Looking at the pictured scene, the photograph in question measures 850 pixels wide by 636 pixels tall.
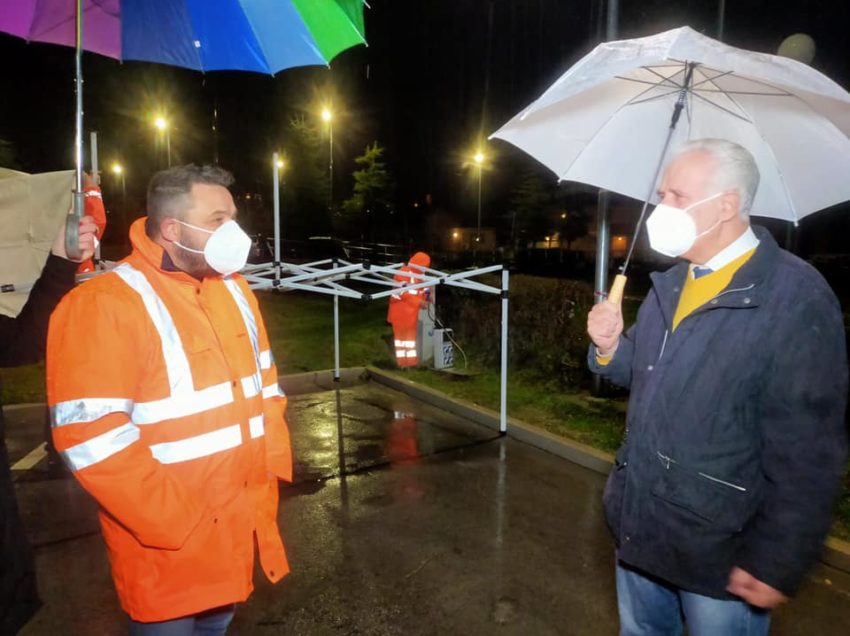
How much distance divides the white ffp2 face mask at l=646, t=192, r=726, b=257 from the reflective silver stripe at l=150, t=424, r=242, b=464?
1.57m

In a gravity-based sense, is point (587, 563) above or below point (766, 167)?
below

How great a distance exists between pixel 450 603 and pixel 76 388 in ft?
8.27

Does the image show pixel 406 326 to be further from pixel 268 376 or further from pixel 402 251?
pixel 402 251

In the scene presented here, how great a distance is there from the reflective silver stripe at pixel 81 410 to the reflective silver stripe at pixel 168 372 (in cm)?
13

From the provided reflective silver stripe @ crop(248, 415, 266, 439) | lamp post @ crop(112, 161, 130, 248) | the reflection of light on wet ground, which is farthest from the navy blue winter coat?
lamp post @ crop(112, 161, 130, 248)

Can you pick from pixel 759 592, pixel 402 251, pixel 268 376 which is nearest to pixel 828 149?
pixel 759 592

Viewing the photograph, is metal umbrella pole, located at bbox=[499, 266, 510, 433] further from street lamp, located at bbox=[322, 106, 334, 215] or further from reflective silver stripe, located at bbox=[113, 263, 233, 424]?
street lamp, located at bbox=[322, 106, 334, 215]

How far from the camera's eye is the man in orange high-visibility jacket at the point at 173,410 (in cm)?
164

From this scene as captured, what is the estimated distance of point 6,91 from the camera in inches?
738

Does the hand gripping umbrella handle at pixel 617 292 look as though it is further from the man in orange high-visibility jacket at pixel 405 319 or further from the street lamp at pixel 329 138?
the street lamp at pixel 329 138

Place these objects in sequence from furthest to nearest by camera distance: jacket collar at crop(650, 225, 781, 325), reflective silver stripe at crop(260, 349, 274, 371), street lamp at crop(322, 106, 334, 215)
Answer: street lamp at crop(322, 106, 334, 215) < reflective silver stripe at crop(260, 349, 274, 371) < jacket collar at crop(650, 225, 781, 325)

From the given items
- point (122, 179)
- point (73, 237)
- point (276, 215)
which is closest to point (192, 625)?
point (73, 237)

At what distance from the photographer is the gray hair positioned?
1799 millimetres

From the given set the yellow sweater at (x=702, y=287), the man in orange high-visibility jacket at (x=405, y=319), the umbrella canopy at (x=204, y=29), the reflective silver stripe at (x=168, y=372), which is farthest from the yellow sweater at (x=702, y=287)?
the man in orange high-visibility jacket at (x=405, y=319)
